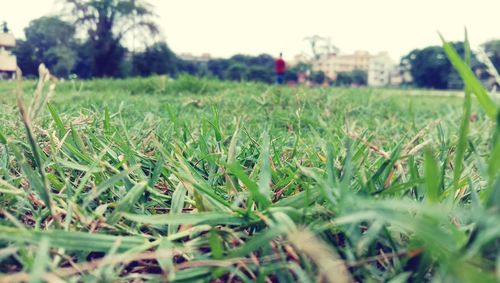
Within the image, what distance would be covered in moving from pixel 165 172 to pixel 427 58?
50.0 meters

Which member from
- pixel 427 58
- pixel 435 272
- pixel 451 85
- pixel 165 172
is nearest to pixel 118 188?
pixel 165 172

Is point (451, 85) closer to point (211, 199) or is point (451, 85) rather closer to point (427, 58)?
point (427, 58)

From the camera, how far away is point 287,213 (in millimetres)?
370

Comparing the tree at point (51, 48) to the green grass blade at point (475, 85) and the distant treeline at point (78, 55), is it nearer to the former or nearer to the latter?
the distant treeline at point (78, 55)

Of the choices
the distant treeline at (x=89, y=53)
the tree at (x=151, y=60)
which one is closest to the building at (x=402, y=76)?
the distant treeline at (x=89, y=53)

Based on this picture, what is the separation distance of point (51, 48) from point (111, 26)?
197 inches

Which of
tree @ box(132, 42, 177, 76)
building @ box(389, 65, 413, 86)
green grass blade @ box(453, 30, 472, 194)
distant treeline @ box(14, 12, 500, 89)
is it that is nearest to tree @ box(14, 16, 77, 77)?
distant treeline @ box(14, 12, 500, 89)

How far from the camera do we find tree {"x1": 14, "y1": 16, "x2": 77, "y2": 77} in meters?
29.3

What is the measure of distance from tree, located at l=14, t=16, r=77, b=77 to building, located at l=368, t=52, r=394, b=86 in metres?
41.9

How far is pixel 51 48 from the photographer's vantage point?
30609mm

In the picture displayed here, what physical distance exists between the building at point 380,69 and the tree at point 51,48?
41.9m

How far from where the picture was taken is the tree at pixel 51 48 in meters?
29.3

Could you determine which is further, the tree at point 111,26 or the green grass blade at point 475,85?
the tree at point 111,26

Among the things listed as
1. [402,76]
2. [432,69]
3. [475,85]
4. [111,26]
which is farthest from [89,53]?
[402,76]
